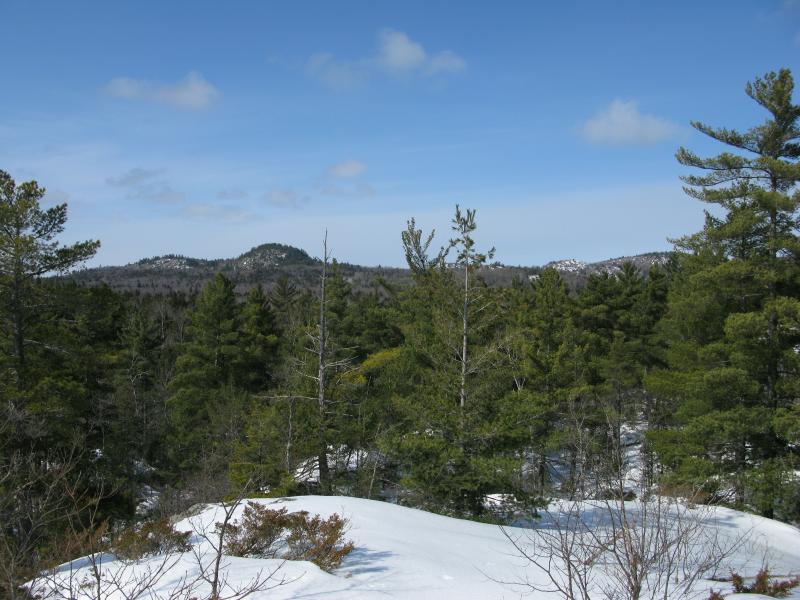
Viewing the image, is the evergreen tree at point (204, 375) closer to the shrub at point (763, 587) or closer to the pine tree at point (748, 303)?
the pine tree at point (748, 303)

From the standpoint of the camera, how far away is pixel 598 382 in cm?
2775

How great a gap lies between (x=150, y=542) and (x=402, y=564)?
12.2 ft

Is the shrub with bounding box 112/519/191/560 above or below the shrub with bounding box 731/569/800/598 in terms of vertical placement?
above

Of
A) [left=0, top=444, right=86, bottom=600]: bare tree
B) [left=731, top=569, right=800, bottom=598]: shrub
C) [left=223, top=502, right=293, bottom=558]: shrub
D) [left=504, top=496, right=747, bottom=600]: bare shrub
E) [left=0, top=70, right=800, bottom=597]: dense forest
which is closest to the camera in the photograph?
[left=504, top=496, right=747, bottom=600]: bare shrub

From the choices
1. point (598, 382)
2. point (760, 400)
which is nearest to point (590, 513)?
point (760, 400)

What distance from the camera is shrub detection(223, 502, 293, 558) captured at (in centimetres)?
913

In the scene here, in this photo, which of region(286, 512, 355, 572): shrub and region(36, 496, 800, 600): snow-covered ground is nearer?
region(36, 496, 800, 600): snow-covered ground

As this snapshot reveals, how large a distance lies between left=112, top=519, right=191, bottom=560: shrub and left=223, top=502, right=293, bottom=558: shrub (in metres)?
0.66

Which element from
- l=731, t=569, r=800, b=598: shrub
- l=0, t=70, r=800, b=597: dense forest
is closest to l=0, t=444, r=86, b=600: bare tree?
l=0, t=70, r=800, b=597: dense forest

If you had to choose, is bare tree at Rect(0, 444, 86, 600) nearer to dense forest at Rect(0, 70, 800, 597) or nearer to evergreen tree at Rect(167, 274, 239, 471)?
dense forest at Rect(0, 70, 800, 597)

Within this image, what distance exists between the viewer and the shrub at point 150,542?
847 cm

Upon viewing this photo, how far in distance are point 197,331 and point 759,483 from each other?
85.0 feet

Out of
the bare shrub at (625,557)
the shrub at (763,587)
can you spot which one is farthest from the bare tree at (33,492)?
the shrub at (763,587)

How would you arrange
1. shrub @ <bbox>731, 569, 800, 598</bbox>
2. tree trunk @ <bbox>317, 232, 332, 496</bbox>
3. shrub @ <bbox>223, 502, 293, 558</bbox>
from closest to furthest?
shrub @ <bbox>731, 569, 800, 598</bbox>, shrub @ <bbox>223, 502, 293, 558</bbox>, tree trunk @ <bbox>317, 232, 332, 496</bbox>
